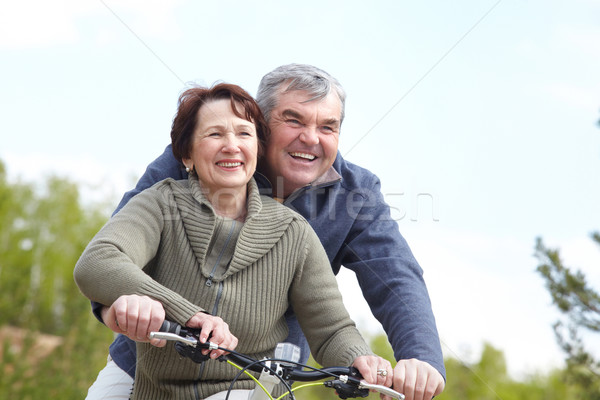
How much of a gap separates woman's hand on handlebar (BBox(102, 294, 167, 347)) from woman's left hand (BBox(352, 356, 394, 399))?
2.07 feet

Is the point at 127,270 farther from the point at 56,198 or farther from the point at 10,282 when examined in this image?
the point at 56,198

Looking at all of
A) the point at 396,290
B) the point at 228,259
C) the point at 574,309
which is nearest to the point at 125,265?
the point at 228,259

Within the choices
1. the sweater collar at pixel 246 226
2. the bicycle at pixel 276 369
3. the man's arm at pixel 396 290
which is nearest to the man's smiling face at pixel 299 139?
the man's arm at pixel 396 290

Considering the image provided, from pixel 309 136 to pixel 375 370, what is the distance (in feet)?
4.11

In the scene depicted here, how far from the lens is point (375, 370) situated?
7.48 feet

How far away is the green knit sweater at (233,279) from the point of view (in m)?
2.45

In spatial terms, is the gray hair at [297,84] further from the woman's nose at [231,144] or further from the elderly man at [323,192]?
the woman's nose at [231,144]

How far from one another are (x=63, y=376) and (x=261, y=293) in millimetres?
23914

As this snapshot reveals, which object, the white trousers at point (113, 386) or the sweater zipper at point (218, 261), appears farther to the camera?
the white trousers at point (113, 386)

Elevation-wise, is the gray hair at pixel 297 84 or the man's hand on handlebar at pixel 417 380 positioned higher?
the gray hair at pixel 297 84

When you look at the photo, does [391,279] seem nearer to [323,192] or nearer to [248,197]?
[323,192]

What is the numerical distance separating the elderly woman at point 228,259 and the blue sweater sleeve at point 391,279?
30 centimetres

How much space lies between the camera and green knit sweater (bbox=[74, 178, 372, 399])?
2.45 meters

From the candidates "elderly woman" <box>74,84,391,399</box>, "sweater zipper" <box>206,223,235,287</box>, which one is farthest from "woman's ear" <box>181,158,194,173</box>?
"sweater zipper" <box>206,223,235,287</box>
